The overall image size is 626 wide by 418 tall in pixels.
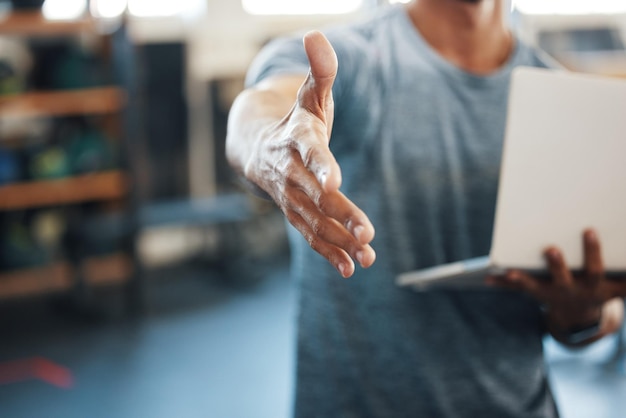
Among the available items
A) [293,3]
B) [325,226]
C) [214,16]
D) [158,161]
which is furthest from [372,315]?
[293,3]

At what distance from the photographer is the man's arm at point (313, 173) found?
499 millimetres

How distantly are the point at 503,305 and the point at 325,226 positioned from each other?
590mm

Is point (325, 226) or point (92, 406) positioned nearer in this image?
point (325, 226)

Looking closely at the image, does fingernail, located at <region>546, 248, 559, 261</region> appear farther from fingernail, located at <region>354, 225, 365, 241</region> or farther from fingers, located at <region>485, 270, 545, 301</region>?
fingernail, located at <region>354, 225, 365, 241</region>

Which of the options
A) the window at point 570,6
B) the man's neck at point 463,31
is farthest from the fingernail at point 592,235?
the window at point 570,6

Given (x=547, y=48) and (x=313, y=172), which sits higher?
(x=547, y=48)

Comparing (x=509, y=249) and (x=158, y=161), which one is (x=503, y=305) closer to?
(x=509, y=249)

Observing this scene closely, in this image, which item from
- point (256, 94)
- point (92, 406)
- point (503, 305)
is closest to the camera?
point (256, 94)

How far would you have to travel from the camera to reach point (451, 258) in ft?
3.29

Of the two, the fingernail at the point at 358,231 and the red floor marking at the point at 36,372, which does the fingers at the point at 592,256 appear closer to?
the fingernail at the point at 358,231

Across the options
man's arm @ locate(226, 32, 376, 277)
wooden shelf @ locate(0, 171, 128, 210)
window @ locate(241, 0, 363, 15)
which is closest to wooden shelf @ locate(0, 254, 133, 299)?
wooden shelf @ locate(0, 171, 128, 210)

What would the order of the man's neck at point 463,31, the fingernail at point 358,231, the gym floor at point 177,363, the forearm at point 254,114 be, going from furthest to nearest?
the gym floor at point 177,363, the man's neck at point 463,31, the forearm at point 254,114, the fingernail at point 358,231

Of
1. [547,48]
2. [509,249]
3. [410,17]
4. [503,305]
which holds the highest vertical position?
Result: [547,48]

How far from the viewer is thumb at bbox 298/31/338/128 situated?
0.56m
